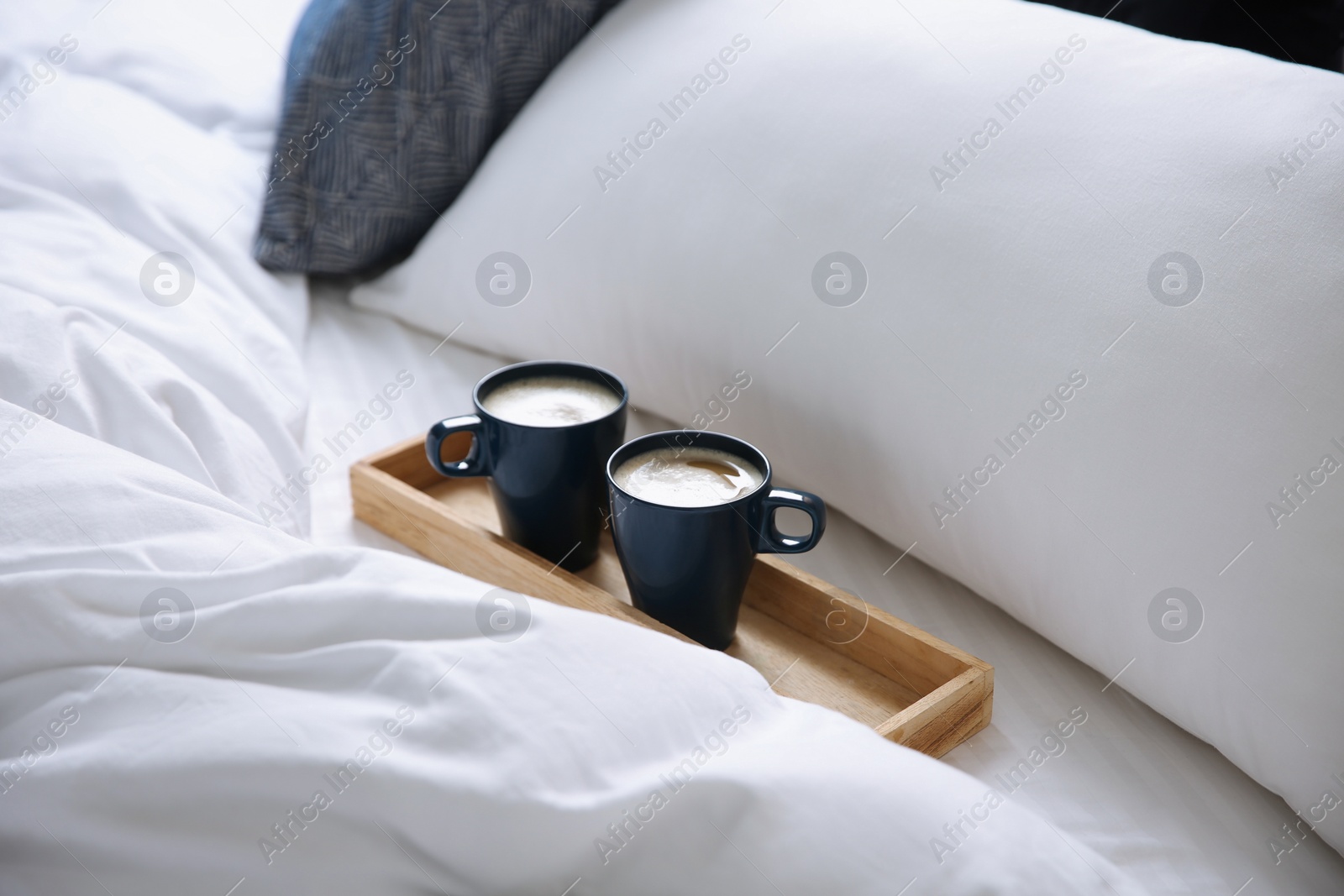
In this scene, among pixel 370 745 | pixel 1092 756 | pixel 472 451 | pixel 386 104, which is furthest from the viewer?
pixel 386 104

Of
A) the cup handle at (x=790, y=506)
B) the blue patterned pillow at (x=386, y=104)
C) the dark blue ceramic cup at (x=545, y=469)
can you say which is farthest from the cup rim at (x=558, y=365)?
the blue patterned pillow at (x=386, y=104)

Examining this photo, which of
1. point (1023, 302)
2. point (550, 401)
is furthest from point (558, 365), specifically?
point (1023, 302)

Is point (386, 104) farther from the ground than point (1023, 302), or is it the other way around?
point (1023, 302)

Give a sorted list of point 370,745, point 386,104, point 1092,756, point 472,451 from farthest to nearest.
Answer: point 386,104 < point 472,451 < point 1092,756 < point 370,745

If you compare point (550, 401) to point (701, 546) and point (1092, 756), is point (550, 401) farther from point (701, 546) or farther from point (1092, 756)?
point (1092, 756)

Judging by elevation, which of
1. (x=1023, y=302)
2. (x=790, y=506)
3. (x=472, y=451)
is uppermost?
(x=1023, y=302)

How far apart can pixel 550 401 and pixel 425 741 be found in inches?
11.6

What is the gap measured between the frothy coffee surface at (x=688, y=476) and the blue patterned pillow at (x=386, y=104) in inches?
17.8

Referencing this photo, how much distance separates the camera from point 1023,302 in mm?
547

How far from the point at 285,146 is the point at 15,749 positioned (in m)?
0.63

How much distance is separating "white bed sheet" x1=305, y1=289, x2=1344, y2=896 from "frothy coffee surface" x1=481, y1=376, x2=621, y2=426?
0.12 metres

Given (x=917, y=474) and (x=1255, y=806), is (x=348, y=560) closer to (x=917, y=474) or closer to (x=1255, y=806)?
(x=917, y=474)

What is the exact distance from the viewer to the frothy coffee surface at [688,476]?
21.8 inches

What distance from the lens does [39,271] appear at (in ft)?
2.39
